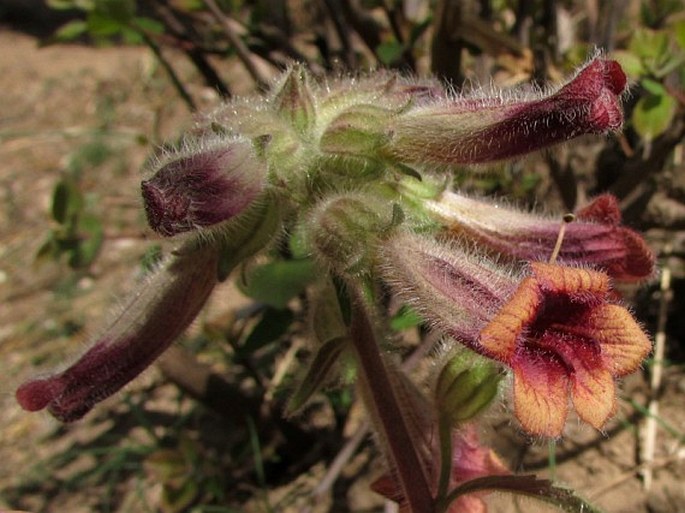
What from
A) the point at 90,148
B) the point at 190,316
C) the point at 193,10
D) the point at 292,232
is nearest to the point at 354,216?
the point at 292,232

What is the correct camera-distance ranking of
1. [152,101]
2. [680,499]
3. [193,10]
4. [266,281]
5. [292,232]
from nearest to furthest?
[292,232] → [266,281] → [680,499] → [193,10] → [152,101]

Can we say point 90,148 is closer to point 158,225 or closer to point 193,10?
point 193,10

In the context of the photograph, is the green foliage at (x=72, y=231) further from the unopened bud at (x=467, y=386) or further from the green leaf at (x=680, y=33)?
the green leaf at (x=680, y=33)

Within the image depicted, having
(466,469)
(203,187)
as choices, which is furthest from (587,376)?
(203,187)

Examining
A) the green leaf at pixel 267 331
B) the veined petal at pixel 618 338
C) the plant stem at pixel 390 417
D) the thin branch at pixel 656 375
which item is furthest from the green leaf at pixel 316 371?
the thin branch at pixel 656 375

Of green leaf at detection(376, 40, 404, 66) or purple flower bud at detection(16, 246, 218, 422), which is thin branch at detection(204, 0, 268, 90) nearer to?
green leaf at detection(376, 40, 404, 66)

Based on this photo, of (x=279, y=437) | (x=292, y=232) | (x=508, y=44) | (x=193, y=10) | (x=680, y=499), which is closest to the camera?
(x=292, y=232)
